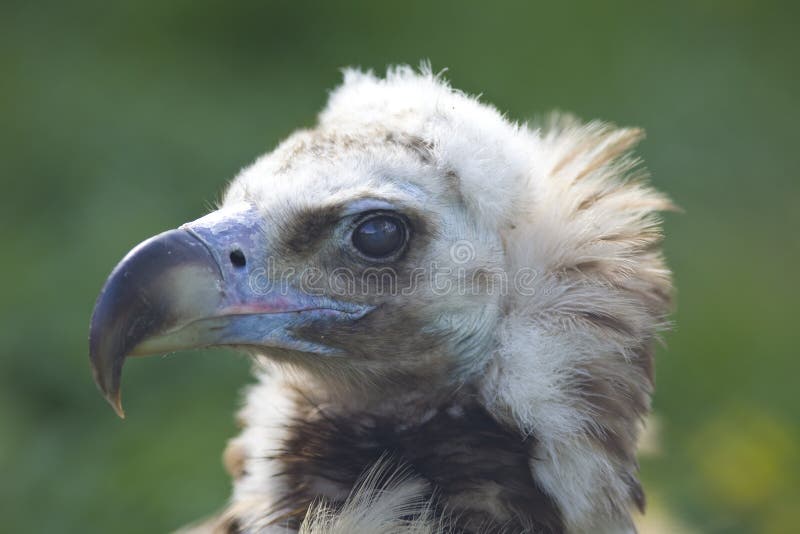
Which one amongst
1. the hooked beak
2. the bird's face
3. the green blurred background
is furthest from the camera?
the green blurred background

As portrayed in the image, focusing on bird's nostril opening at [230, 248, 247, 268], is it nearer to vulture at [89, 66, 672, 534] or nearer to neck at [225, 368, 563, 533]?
vulture at [89, 66, 672, 534]

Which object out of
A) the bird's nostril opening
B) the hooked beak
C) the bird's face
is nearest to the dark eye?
the bird's face

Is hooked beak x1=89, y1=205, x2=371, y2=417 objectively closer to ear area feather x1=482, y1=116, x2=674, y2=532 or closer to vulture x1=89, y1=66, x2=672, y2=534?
vulture x1=89, y1=66, x2=672, y2=534

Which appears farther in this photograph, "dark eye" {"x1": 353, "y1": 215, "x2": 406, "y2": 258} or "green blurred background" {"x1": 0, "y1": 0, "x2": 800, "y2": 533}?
"green blurred background" {"x1": 0, "y1": 0, "x2": 800, "y2": 533}

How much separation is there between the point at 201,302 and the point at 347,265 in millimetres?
326

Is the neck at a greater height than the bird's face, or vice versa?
the bird's face

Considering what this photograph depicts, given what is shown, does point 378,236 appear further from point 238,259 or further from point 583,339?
point 583,339

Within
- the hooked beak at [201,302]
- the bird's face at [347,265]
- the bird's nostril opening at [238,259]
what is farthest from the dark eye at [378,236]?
the bird's nostril opening at [238,259]

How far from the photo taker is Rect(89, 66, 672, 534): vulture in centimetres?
205

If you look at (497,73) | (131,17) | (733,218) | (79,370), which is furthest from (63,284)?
(733,218)

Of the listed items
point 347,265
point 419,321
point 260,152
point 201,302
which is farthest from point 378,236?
point 260,152

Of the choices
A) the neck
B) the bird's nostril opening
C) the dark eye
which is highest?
the dark eye

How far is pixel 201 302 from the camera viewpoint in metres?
2.04

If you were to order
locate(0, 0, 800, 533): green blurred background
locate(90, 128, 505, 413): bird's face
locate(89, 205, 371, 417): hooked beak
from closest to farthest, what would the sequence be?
locate(89, 205, 371, 417): hooked beak < locate(90, 128, 505, 413): bird's face < locate(0, 0, 800, 533): green blurred background
